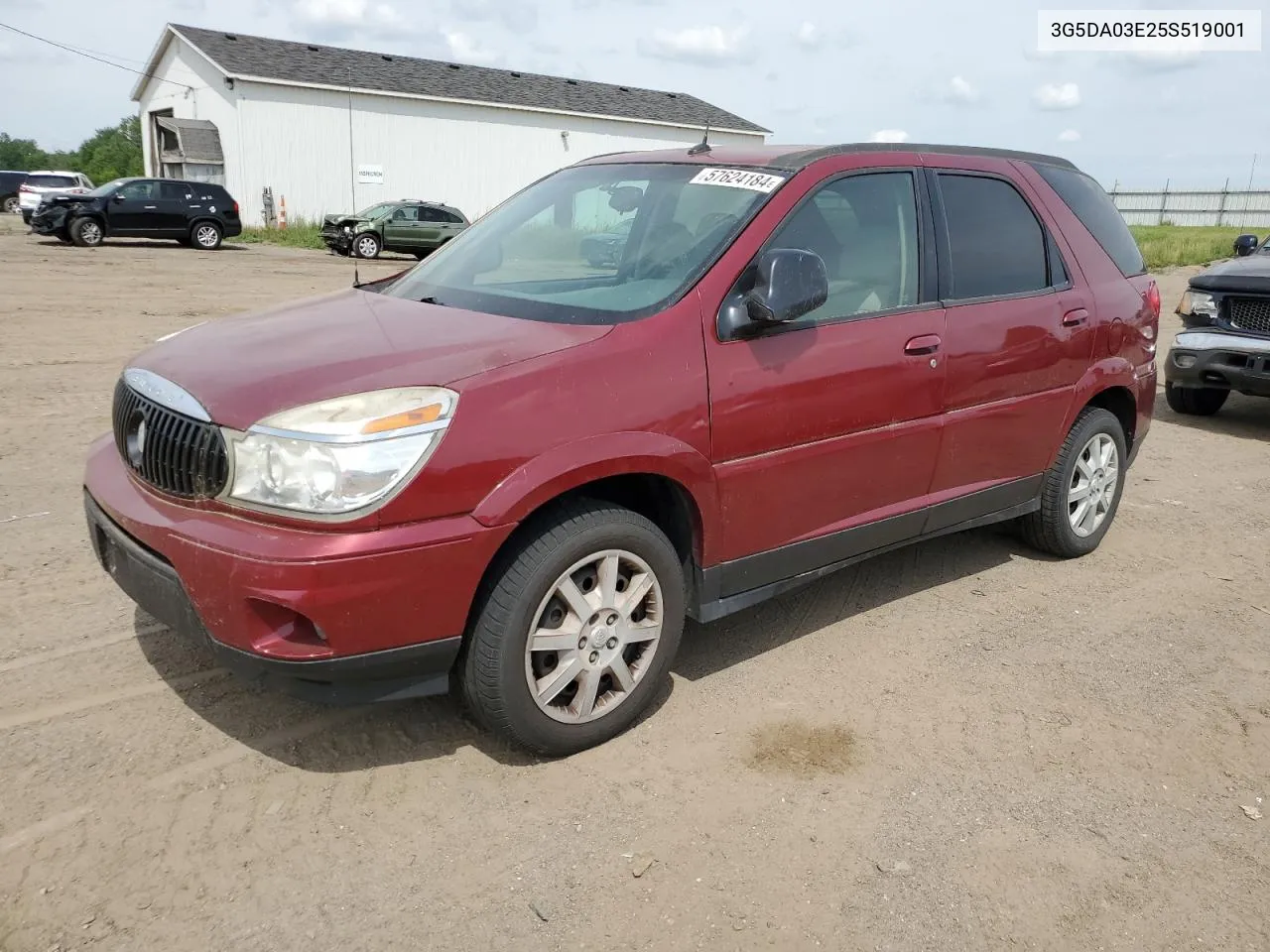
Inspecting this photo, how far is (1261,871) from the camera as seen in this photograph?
2.90 m

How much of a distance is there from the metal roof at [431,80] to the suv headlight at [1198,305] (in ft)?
99.4

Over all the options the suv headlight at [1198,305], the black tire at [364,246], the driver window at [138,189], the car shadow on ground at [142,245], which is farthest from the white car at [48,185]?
the suv headlight at [1198,305]

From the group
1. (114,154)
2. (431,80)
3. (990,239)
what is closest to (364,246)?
(431,80)

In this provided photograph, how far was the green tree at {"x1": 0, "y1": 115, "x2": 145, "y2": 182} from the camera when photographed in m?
64.5

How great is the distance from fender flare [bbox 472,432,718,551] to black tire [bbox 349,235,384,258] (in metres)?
24.7

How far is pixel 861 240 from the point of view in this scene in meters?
4.04

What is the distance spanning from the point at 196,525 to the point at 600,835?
56.5 inches

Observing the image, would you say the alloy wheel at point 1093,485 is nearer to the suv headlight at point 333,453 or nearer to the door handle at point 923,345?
the door handle at point 923,345

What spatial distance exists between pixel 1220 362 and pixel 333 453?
25.0ft

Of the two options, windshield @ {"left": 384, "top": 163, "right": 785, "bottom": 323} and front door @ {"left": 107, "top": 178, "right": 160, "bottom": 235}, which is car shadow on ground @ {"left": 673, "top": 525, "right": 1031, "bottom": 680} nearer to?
windshield @ {"left": 384, "top": 163, "right": 785, "bottom": 323}

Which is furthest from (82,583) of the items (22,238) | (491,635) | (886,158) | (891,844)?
(22,238)

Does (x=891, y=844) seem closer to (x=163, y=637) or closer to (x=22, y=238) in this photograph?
(x=163, y=637)

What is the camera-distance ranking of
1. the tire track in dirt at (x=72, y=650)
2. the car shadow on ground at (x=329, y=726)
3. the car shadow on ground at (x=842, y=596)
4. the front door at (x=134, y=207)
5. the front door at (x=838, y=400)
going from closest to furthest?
the car shadow on ground at (x=329, y=726)
the front door at (x=838, y=400)
the tire track in dirt at (x=72, y=650)
the car shadow on ground at (x=842, y=596)
the front door at (x=134, y=207)

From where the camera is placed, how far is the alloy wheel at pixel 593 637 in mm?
3178
